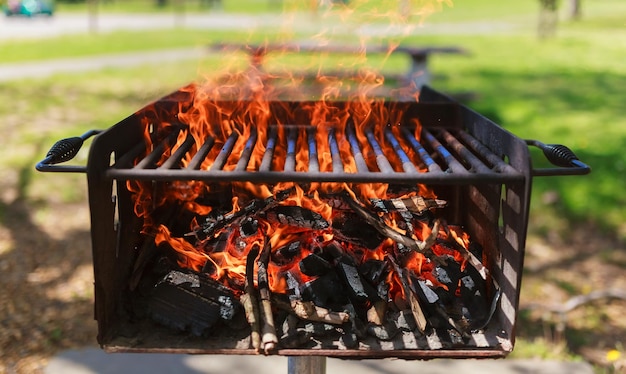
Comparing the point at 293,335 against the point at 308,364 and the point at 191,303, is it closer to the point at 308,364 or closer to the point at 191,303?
the point at 308,364

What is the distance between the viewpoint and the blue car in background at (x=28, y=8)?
23.3 m

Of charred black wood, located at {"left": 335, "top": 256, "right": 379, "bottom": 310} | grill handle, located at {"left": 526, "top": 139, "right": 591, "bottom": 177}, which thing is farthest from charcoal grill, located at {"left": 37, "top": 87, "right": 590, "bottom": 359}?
charred black wood, located at {"left": 335, "top": 256, "right": 379, "bottom": 310}

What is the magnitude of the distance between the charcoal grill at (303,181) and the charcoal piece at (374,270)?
289 mm

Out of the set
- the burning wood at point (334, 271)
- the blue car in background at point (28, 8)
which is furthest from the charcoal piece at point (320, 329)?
the blue car in background at point (28, 8)

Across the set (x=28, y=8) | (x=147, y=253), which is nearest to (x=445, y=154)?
(x=147, y=253)

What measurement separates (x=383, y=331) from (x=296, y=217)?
0.56 metres

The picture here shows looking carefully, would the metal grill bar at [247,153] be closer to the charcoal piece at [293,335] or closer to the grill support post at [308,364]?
the charcoal piece at [293,335]

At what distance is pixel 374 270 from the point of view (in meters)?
2.21

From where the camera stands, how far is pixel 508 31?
61.3 feet

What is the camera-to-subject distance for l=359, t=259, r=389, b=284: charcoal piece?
2186mm

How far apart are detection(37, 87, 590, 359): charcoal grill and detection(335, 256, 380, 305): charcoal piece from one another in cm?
22

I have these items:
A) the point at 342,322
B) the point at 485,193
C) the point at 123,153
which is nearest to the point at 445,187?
the point at 485,193

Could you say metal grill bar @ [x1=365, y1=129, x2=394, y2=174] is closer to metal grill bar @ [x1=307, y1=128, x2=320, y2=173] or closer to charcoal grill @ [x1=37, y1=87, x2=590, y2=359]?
charcoal grill @ [x1=37, y1=87, x2=590, y2=359]

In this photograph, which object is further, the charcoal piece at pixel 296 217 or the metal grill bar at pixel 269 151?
the charcoal piece at pixel 296 217
